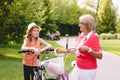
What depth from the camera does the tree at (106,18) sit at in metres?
70.8

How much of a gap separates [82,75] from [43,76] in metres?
0.84

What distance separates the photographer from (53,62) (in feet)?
19.6

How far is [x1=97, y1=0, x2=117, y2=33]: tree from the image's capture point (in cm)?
7075

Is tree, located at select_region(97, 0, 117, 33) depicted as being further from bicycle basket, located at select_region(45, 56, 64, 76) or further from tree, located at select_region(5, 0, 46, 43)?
bicycle basket, located at select_region(45, 56, 64, 76)

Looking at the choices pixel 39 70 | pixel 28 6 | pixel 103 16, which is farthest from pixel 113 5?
pixel 39 70

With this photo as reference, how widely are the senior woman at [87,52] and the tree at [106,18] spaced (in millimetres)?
65280

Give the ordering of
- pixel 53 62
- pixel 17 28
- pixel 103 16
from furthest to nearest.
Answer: pixel 103 16 < pixel 17 28 < pixel 53 62

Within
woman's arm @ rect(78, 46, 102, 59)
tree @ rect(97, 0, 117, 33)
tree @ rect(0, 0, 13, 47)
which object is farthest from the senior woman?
tree @ rect(97, 0, 117, 33)

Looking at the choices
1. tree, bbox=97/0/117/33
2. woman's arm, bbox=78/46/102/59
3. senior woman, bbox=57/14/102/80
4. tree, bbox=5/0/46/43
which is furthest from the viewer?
tree, bbox=97/0/117/33

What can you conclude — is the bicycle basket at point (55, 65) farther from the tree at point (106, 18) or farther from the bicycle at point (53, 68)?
the tree at point (106, 18)

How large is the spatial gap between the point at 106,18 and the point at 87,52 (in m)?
65.7

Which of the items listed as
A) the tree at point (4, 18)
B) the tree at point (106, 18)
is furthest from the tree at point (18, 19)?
the tree at point (106, 18)

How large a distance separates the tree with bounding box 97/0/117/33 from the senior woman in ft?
214

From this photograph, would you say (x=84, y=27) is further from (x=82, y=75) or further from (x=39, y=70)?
(x=39, y=70)
